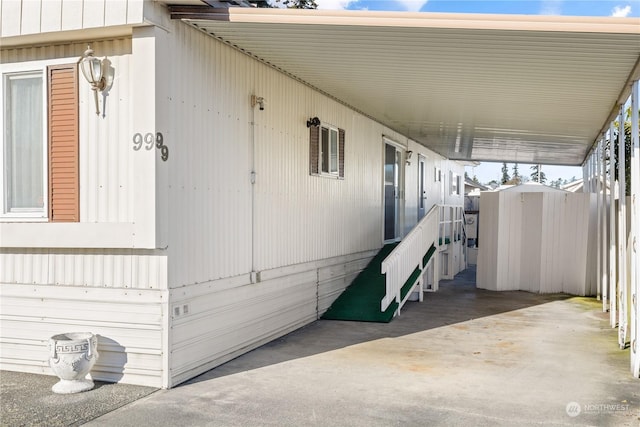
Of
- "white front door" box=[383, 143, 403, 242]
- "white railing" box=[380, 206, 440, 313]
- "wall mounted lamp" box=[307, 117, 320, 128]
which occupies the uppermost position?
"wall mounted lamp" box=[307, 117, 320, 128]

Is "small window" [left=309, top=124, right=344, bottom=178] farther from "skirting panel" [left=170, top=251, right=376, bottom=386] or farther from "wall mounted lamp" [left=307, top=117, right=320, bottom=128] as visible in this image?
"skirting panel" [left=170, top=251, right=376, bottom=386]

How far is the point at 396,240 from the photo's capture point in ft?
40.0

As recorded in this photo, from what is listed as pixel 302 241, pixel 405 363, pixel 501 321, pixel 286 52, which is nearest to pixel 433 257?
pixel 501 321

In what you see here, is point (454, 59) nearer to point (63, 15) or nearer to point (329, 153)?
point (329, 153)

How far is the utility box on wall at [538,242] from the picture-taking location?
10969 mm

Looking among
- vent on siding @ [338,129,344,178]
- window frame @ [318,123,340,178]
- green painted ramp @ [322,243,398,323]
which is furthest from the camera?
vent on siding @ [338,129,344,178]

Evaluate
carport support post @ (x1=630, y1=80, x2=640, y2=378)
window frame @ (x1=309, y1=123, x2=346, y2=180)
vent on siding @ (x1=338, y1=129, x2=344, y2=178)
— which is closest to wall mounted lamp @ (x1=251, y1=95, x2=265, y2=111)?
window frame @ (x1=309, y1=123, x2=346, y2=180)

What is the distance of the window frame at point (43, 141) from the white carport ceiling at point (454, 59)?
152 cm

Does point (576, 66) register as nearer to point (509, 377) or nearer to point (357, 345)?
point (509, 377)

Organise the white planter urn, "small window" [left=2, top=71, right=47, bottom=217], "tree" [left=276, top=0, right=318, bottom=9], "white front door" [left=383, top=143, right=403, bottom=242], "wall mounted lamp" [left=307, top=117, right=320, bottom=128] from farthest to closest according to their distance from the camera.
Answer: "tree" [left=276, top=0, right=318, bottom=9] < "white front door" [left=383, top=143, right=403, bottom=242] < "wall mounted lamp" [left=307, top=117, right=320, bottom=128] < "small window" [left=2, top=71, right=47, bottom=217] < the white planter urn

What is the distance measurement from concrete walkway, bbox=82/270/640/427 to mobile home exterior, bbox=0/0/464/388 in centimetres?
63

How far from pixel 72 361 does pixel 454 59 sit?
442 cm

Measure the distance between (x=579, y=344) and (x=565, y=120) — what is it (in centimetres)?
368

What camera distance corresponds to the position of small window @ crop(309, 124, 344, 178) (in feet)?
26.9
